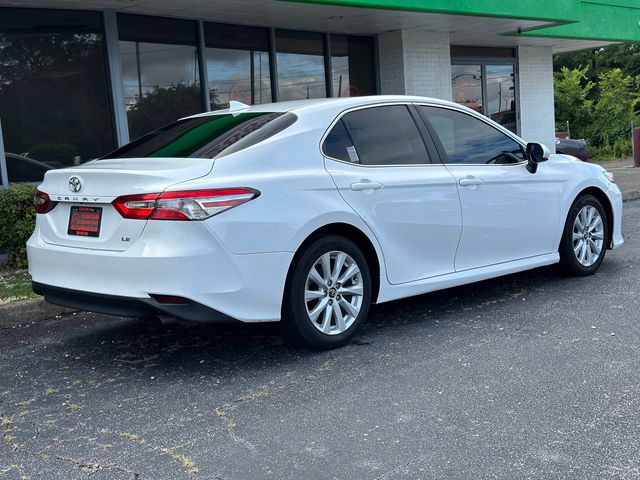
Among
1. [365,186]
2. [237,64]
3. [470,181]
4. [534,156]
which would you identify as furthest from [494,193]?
[237,64]

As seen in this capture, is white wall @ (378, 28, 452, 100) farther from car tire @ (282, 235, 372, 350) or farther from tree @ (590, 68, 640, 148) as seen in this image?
tree @ (590, 68, 640, 148)

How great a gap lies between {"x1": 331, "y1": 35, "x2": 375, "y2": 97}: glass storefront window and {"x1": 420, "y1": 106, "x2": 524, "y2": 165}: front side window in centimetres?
712

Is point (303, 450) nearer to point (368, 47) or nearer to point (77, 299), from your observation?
point (77, 299)

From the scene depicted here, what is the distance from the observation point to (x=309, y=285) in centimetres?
473

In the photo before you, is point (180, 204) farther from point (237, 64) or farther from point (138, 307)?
point (237, 64)

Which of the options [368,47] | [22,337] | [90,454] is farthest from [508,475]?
[368,47]

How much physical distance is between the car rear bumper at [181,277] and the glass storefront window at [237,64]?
7.33m

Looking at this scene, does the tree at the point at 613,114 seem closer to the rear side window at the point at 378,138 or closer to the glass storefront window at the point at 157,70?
the glass storefront window at the point at 157,70

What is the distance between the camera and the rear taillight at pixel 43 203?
16.1 feet

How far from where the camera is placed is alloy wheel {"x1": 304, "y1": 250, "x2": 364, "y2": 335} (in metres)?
4.75

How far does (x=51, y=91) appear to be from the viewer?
970 cm

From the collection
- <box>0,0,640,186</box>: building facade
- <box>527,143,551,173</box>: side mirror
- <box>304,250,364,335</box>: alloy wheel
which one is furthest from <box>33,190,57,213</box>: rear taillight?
<box>0,0,640,186</box>: building facade

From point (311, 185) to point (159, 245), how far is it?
108 centimetres

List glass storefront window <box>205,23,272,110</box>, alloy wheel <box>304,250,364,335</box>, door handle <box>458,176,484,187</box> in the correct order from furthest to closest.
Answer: glass storefront window <box>205,23,272,110</box> → door handle <box>458,176,484,187</box> → alloy wheel <box>304,250,364,335</box>
